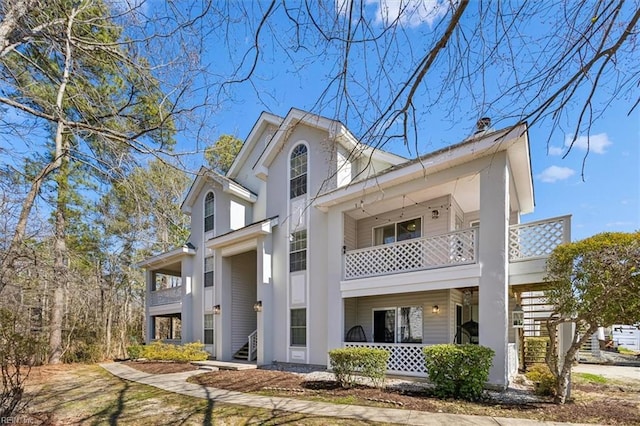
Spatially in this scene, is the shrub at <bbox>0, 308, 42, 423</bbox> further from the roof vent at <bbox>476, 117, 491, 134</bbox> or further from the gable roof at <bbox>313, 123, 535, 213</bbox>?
the roof vent at <bbox>476, 117, 491, 134</bbox>

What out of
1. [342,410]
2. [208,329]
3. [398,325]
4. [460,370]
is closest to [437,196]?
[398,325]

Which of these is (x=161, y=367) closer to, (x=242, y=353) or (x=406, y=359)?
(x=242, y=353)

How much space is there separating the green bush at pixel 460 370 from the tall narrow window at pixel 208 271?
12.1 meters

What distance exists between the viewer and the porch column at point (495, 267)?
9062mm

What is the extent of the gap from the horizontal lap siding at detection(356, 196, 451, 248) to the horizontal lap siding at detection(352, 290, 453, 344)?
6.80 feet

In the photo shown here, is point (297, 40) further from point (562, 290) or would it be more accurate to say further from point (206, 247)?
point (206, 247)

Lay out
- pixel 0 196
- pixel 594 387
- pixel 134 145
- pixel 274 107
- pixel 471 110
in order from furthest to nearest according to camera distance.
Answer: pixel 594 387, pixel 0 196, pixel 134 145, pixel 274 107, pixel 471 110

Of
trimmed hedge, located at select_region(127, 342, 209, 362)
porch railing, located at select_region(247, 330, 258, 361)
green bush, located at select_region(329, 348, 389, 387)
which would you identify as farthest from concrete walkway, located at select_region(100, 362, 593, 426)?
porch railing, located at select_region(247, 330, 258, 361)

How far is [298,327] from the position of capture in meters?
14.2

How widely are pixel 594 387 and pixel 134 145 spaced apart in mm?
12559

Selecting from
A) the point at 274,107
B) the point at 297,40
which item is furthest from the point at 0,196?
the point at 297,40

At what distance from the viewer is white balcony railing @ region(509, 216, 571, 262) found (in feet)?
31.3

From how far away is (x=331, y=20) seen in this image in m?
3.53

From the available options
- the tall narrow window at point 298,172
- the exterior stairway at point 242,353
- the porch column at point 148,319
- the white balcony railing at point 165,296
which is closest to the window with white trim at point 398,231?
the tall narrow window at point 298,172
